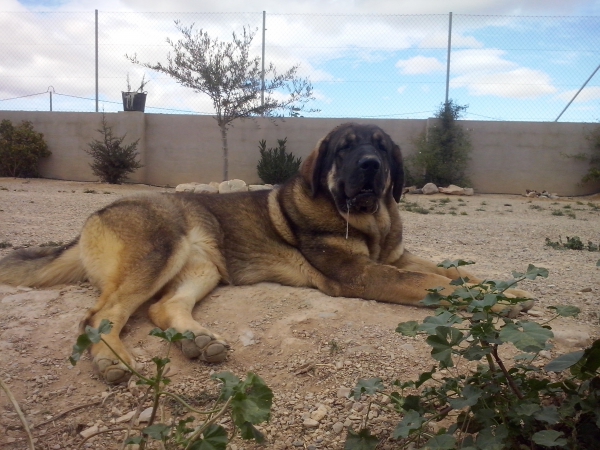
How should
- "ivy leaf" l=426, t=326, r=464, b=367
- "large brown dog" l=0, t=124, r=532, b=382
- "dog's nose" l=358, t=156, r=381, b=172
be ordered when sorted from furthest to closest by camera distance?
"dog's nose" l=358, t=156, r=381, b=172
"large brown dog" l=0, t=124, r=532, b=382
"ivy leaf" l=426, t=326, r=464, b=367

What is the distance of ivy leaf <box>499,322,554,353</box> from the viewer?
1.70 meters

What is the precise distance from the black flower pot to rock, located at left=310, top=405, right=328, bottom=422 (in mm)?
16725

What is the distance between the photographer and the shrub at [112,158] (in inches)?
654

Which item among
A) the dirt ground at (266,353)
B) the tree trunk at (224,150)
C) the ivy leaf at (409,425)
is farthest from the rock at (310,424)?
the tree trunk at (224,150)

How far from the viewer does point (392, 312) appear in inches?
147

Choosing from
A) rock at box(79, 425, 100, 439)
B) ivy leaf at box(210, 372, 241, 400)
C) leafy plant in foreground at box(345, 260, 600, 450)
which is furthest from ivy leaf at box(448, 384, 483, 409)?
rock at box(79, 425, 100, 439)

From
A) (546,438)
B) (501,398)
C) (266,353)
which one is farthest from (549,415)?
(266,353)

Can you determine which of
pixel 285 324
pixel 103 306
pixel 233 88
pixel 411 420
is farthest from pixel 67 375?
pixel 233 88

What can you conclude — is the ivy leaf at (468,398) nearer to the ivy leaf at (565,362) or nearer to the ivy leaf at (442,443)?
the ivy leaf at (442,443)

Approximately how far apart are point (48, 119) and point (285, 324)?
57.9 feet

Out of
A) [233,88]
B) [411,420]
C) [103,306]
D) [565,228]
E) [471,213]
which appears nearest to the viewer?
[411,420]

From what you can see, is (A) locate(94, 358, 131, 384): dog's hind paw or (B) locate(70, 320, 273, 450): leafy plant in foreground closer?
(B) locate(70, 320, 273, 450): leafy plant in foreground

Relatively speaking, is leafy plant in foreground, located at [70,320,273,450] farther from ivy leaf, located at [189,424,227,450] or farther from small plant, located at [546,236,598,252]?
small plant, located at [546,236,598,252]

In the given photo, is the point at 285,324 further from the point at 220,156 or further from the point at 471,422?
the point at 220,156
